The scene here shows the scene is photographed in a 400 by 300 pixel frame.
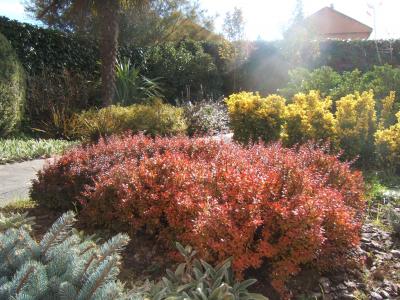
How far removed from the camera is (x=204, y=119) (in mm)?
10570

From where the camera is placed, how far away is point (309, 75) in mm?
10211

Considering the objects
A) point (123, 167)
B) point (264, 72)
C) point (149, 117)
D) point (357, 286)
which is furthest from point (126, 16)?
point (357, 286)

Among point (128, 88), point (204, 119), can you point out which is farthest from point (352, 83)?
point (128, 88)

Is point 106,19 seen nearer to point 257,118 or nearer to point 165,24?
point 257,118

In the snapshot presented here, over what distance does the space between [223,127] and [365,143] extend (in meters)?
5.30

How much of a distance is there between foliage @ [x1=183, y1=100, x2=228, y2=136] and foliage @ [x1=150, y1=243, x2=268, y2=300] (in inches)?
280

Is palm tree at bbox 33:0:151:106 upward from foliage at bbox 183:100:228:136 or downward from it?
upward

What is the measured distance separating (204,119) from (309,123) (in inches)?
189

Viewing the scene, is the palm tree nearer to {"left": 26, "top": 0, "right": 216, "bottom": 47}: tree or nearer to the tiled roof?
{"left": 26, "top": 0, "right": 216, "bottom": 47}: tree

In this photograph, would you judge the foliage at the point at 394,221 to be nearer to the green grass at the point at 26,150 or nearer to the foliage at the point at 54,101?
the green grass at the point at 26,150

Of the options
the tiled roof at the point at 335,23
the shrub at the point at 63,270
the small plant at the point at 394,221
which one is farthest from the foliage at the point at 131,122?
the tiled roof at the point at 335,23

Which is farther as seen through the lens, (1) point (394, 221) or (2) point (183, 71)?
(2) point (183, 71)

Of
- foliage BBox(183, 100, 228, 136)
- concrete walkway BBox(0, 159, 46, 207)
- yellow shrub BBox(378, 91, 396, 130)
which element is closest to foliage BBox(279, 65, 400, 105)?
yellow shrub BBox(378, 91, 396, 130)

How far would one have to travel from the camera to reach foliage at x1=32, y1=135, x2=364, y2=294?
2.73m
